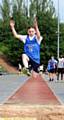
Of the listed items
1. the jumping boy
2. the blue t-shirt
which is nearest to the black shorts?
the jumping boy

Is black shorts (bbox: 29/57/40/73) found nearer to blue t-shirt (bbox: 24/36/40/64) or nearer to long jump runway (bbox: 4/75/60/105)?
blue t-shirt (bbox: 24/36/40/64)

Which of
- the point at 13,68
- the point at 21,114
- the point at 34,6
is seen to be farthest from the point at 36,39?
the point at 34,6

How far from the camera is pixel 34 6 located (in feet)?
278

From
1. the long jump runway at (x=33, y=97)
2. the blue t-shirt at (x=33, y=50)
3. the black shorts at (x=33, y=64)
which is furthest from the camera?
the long jump runway at (x=33, y=97)

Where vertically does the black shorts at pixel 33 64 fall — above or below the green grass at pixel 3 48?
above

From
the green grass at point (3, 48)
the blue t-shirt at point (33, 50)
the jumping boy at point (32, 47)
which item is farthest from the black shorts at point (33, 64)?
the green grass at point (3, 48)

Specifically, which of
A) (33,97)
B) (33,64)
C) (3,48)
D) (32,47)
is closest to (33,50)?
(32,47)

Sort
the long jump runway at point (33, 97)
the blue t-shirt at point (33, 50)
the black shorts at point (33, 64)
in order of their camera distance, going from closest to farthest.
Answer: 1. the blue t-shirt at point (33, 50)
2. the black shorts at point (33, 64)
3. the long jump runway at point (33, 97)

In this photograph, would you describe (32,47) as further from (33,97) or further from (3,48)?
(3,48)

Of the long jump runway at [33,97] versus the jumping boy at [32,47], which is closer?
the jumping boy at [32,47]

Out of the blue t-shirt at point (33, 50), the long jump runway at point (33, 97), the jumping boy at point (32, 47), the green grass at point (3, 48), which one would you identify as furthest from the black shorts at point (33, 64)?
the green grass at point (3, 48)

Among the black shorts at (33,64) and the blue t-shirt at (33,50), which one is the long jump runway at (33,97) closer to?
the black shorts at (33,64)

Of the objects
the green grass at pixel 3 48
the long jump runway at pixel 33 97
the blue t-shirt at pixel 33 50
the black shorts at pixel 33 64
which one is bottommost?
the green grass at pixel 3 48

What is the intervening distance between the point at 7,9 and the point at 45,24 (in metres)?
8.16
